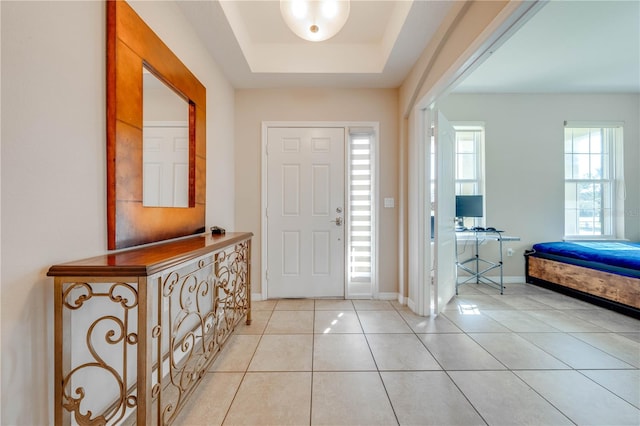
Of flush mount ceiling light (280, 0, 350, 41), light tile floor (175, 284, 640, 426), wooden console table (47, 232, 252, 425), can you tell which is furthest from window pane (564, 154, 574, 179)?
wooden console table (47, 232, 252, 425)

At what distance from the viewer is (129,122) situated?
1354mm

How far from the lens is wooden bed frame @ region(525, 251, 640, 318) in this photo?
8.79 ft

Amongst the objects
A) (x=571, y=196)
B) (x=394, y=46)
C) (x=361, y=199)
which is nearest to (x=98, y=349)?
(x=361, y=199)

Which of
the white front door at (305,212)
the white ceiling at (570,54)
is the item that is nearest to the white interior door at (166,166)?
the white front door at (305,212)

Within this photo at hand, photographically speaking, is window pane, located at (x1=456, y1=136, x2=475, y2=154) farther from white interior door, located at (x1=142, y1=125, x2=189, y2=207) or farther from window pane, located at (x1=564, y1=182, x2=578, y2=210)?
white interior door, located at (x1=142, y1=125, x2=189, y2=207)

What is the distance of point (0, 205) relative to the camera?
2.76 feet

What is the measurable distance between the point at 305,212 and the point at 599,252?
3438 mm

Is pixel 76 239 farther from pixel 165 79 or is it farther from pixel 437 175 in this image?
pixel 437 175

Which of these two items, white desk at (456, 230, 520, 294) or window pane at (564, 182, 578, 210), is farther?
window pane at (564, 182, 578, 210)

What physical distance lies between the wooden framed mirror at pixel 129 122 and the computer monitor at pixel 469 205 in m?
3.29

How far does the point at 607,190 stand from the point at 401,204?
3539 millimetres

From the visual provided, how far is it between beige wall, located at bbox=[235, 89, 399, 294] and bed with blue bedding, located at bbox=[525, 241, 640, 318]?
227cm

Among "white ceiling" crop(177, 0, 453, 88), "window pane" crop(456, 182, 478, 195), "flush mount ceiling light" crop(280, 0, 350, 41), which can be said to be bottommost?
"window pane" crop(456, 182, 478, 195)

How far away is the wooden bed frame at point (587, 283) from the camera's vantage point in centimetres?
268
